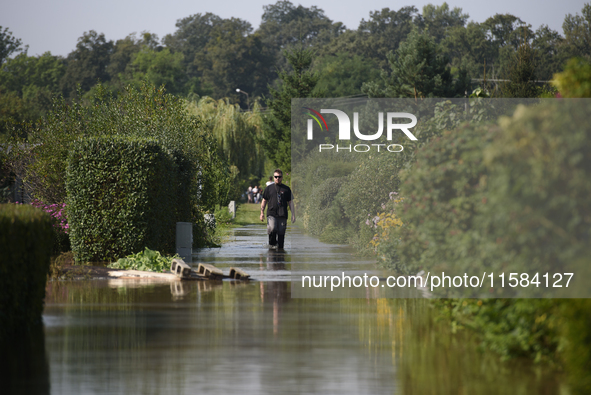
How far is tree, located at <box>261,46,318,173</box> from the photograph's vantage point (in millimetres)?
45188

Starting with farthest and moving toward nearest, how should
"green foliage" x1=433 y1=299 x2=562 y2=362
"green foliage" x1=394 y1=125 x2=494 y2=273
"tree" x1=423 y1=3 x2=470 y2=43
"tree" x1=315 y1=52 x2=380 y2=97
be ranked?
"tree" x1=423 y1=3 x2=470 y2=43
"tree" x1=315 y1=52 x2=380 y2=97
"green foliage" x1=394 y1=125 x2=494 y2=273
"green foliage" x1=433 y1=299 x2=562 y2=362

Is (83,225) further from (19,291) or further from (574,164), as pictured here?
(574,164)

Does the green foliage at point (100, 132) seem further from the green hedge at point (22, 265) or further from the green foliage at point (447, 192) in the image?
the green foliage at point (447, 192)

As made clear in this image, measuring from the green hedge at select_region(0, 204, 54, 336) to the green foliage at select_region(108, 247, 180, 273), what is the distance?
4898 mm

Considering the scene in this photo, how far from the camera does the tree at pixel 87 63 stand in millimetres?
95750

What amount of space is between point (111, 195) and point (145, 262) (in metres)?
1.71

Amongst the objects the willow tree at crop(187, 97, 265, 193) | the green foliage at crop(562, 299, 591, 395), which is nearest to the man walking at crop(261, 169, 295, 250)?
the green foliage at crop(562, 299, 591, 395)

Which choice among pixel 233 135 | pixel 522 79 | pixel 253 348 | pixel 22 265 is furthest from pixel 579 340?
pixel 233 135

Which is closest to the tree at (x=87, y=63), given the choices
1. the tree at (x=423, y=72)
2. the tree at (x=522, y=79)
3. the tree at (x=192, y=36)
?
the tree at (x=192, y=36)

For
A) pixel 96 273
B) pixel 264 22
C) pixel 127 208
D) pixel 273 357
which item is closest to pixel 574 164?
pixel 273 357

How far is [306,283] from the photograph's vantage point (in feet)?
39.4

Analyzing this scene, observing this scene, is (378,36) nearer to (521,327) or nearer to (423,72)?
(423,72)

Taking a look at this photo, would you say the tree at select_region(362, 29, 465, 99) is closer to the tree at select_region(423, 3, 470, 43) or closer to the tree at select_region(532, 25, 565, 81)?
the tree at select_region(532, 25, 565, 81)

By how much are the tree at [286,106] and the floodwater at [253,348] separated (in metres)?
34.3
